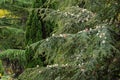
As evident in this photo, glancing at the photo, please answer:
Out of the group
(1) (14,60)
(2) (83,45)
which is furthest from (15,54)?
(2) (83,45)

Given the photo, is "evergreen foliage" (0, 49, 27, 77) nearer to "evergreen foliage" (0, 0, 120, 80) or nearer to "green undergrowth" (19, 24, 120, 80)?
"evergreen foliage" (0, 0, 120, 80)

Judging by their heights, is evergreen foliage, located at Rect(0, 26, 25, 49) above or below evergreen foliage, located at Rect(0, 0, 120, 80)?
below

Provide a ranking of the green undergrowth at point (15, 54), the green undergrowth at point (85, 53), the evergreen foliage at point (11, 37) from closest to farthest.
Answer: the green undergrowth at point (85, 53) → the green undergrowth at point (15, 54) → the evergreen foliage at point (11, 37)

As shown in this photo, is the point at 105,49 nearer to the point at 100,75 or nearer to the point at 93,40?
the point at 93,40

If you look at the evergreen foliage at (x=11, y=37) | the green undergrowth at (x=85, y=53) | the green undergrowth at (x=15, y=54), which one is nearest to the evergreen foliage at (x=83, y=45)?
the green undergrowth at (x=85, y=53)

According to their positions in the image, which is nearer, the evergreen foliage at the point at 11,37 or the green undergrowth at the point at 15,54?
the green undergrowth at the point at 15,54

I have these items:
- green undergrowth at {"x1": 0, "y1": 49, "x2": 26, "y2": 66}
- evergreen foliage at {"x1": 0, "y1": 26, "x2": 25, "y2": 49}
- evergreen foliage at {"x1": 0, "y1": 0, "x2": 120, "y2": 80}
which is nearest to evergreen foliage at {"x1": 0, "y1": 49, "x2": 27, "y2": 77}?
green undergrowth at {"x1": 0, "y1": 49, "x2": 26, "y2": 66}

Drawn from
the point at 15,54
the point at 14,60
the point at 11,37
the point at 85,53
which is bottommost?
the point at 14,60

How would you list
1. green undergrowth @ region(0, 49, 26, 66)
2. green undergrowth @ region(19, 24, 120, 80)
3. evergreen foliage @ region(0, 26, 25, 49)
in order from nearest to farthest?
green undergrowth @ region(19, 24, 120, 80) < green undergrowth @ region(0, 49, 26, 66) < evergreen foliage @ region(0, 26, 25, 49)

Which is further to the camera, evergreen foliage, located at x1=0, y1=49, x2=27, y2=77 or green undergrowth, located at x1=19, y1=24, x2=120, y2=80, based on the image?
evergreen foliage, located at x1=0, y1=49, x2=27, y2=77

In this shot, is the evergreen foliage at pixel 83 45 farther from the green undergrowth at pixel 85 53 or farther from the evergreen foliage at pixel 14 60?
the evergreen foliage at pixel 14 60

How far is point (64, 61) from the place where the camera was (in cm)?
392

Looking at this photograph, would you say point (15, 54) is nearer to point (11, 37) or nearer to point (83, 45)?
point (11, 37)

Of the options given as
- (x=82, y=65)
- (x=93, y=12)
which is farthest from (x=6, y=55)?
(x=82, y=65)
